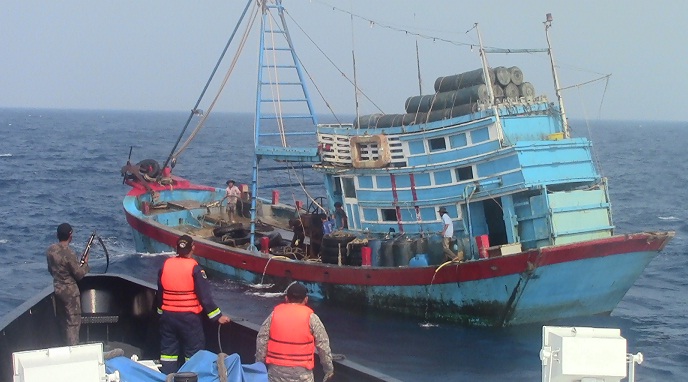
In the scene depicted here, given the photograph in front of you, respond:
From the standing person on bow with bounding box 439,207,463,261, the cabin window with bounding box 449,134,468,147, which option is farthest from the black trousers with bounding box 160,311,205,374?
the cabin window with bounding box 449,134,468,147

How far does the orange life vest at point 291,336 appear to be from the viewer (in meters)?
6.82

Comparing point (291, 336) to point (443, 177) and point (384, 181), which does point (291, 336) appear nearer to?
point (443, 177)

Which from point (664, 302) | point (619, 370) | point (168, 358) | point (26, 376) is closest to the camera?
point (26, 376)

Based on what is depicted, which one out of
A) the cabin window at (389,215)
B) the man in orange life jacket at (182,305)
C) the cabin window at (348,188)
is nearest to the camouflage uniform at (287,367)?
the man in orange life jacket at (182,305)

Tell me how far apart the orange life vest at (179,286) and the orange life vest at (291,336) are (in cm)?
156

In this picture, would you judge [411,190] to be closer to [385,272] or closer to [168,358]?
[385,272]

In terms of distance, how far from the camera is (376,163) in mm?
18609

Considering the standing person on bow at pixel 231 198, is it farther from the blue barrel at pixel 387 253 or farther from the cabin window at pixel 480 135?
the cabin window at pixel 480 135

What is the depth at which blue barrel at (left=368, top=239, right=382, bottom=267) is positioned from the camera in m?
18.0

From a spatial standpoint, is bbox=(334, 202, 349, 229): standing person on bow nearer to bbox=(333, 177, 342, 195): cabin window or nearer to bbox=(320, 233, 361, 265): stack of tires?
bbox=(333, 177, 342, 195): cabin window

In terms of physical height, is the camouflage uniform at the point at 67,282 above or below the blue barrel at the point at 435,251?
above

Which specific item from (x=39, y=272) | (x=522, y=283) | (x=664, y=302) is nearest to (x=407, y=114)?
(x=522, y=283)

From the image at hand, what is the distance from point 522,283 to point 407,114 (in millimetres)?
5070

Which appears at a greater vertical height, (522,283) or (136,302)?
(136,302)
